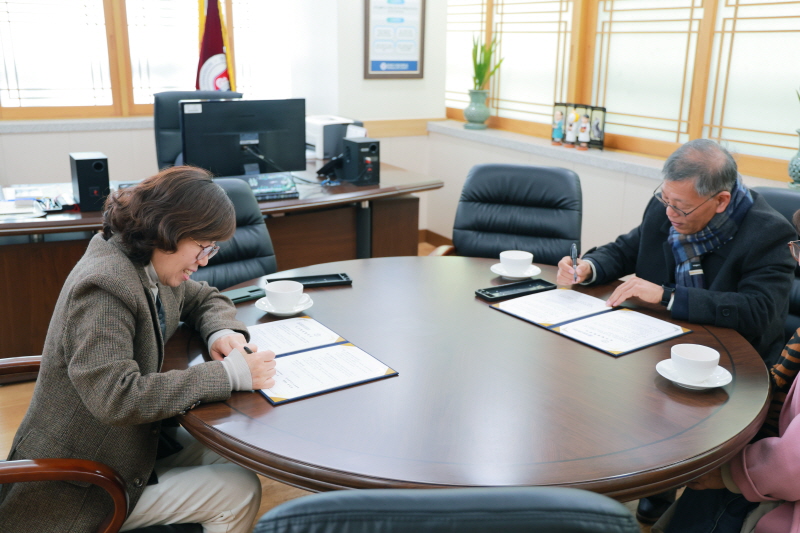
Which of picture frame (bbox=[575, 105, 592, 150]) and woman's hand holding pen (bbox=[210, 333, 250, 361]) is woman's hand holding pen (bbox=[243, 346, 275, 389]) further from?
picture frame (bbox=[575, 105, 592, 150])

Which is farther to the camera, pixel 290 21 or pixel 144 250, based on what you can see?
pixel 290 21

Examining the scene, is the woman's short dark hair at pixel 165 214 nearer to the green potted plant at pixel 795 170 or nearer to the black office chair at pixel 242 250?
the black office chair at pixel 242 250

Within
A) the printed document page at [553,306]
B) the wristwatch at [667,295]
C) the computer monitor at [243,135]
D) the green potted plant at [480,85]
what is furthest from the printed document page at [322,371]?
the green potted plant at [480,85]

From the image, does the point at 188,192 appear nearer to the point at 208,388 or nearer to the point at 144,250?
the point at 144,250

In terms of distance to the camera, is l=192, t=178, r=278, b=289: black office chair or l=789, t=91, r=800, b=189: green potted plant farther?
l=789, t=91, r=800, b=189: green potted plant

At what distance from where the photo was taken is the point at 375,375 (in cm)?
142

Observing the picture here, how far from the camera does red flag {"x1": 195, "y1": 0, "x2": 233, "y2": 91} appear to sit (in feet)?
15.4

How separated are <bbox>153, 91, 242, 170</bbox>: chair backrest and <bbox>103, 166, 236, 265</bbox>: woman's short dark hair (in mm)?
2606

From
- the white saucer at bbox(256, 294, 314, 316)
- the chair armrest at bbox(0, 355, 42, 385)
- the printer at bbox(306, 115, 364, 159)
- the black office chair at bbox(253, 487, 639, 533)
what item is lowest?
the chair armrest at bbox(0, 355, 42, 385)

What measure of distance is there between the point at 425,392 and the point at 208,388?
0.43 metres

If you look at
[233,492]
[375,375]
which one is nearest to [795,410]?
[375,375]

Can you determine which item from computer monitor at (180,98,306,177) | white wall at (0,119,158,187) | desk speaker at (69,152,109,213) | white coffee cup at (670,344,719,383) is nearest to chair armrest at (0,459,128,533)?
white coffee cup at (670,344,719,383)

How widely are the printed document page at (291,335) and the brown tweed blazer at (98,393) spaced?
0.24 metres

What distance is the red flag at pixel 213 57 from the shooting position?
4.70 meters
